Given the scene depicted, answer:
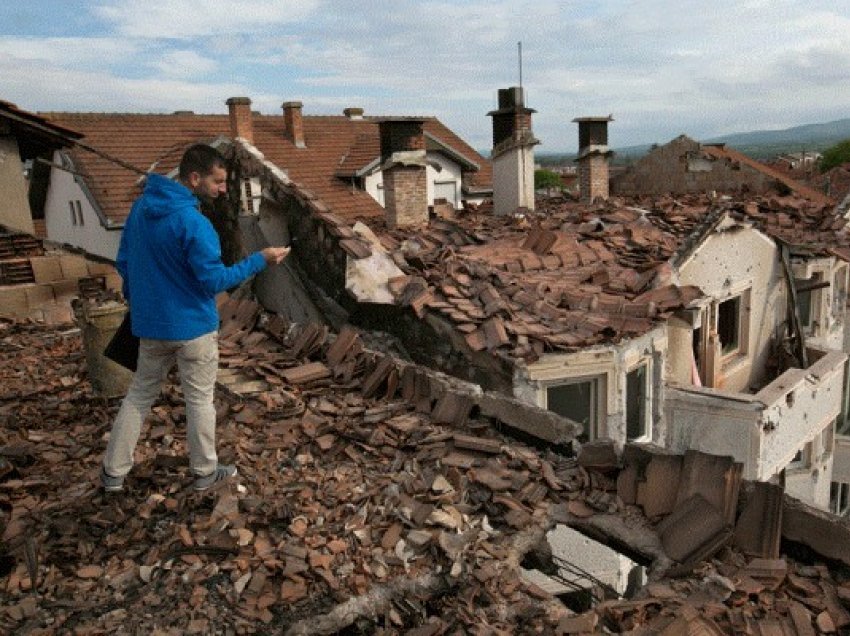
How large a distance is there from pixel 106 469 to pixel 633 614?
2.97 metres

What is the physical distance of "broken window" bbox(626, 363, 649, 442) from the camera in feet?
28.6

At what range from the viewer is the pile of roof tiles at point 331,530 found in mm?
3002

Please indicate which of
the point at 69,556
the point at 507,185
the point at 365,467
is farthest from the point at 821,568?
the point at 507,185

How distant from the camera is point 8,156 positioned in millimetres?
6176

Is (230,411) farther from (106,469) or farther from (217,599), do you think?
(217,599)

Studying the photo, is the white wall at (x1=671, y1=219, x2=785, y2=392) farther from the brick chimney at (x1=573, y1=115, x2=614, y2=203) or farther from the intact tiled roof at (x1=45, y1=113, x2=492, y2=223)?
the intact tiled roof at (x1=45, y1=113, x2=492, y2=223)

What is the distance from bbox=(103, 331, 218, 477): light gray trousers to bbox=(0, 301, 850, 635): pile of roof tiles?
24 centimetres

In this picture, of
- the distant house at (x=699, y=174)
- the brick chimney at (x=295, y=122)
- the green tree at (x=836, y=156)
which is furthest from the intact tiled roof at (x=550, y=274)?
the green tree at (x=836, y=156)

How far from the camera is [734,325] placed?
488 inches

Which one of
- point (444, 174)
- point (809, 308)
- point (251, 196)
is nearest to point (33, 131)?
point (251, 196)

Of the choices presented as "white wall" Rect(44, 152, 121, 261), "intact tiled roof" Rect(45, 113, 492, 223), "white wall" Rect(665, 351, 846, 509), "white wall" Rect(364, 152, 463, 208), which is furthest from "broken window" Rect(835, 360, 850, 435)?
"white wall" Rect(44, 152, 121, 261)

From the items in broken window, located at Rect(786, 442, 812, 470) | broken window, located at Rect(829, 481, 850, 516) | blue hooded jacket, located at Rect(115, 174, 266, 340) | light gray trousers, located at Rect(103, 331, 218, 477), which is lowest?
broken window, located at Rect(829, 481, 850, 516)

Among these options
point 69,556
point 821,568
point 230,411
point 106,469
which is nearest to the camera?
point 821,568

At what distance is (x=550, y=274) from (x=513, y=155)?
5350 mm
